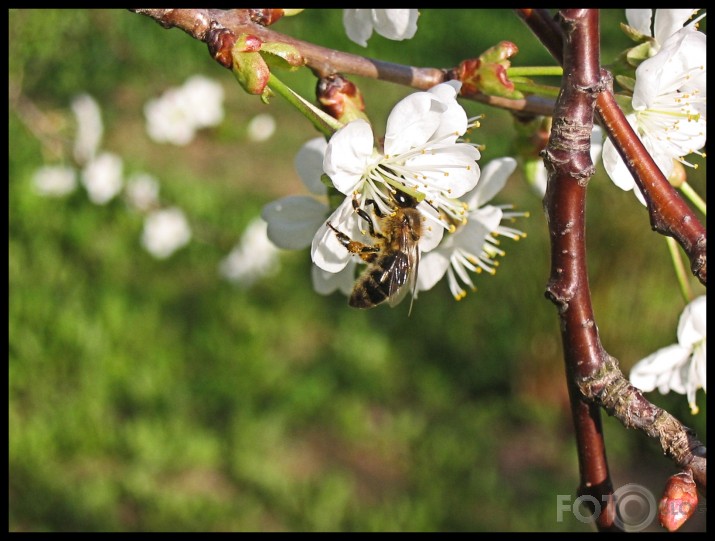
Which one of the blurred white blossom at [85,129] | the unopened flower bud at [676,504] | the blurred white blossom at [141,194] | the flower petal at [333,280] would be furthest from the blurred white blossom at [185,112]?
the unopened flower bud at [676,504]

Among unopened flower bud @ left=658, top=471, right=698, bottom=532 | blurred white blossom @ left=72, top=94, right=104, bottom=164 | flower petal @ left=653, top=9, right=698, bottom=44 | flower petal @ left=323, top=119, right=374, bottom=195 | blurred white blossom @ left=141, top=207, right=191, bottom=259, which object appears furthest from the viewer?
blurred white blossom @ left=141, top=207, right=191, bottom=259

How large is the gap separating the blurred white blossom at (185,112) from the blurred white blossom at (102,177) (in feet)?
0.96

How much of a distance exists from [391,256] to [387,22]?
28cm

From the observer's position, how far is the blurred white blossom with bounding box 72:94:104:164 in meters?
3.38

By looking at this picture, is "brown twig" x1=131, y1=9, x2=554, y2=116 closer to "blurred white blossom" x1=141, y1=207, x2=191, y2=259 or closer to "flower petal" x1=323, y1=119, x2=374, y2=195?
"flower petal" x1=323, y1=119, x2=374, y2=195

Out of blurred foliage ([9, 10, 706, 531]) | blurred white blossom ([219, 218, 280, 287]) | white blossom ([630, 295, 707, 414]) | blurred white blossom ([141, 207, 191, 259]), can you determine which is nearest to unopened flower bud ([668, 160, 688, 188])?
white blossom ([630, 295, 707, 414])

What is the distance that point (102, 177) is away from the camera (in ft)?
11.8

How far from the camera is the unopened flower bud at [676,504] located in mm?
725

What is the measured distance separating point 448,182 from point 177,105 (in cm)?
302

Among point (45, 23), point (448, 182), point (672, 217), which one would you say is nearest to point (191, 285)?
point (45, 23)

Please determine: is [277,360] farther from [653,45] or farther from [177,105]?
[653,45]

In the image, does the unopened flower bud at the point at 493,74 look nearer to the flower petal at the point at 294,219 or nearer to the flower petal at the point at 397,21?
the flower petal at the point at 397,21

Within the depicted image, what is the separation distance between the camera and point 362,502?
2689 millimetres

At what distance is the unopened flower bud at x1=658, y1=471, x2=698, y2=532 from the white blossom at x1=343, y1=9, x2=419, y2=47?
1.87ft
